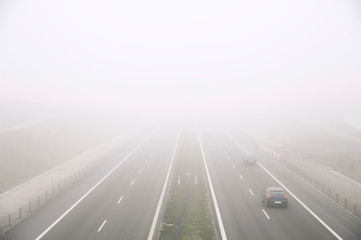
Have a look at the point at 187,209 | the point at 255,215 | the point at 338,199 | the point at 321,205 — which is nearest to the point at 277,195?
the point at 255,215

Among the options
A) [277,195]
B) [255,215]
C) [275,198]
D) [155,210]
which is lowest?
[155,210]

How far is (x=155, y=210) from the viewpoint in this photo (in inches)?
995

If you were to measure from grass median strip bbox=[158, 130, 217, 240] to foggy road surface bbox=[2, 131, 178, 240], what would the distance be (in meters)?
1.41

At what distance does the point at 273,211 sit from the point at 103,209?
46.9ft

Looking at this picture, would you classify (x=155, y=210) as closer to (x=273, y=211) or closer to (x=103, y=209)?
(x=103, y=209)

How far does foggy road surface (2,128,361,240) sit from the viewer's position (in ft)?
66.6

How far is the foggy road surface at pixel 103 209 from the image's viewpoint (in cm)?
2073

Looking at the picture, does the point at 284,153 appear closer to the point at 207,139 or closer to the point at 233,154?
the point at 233,154

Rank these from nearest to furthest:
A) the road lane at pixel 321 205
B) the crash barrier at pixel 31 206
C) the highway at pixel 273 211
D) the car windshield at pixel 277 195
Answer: the highway at pixel 273 211 → the road lane at pixel 321 205 → the crash barrier at pixel 31 206 → the car windshield at pixel 277 195

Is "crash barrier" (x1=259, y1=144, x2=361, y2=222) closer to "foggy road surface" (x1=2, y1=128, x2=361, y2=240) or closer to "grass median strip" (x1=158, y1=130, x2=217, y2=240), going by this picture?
"foggy road surface" (x1=2, y1=128, x2=361, y2=240)

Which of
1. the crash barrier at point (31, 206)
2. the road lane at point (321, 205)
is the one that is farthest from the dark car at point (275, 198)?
the crash barrier at point (31, 206)

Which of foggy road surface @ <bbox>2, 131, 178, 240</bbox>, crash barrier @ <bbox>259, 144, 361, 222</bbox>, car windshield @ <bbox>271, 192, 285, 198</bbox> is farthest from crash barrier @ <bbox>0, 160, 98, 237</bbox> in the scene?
crash barrier @ <bbox>259, 144, 361, 222</bbox>

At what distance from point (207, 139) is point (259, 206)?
52210 mm

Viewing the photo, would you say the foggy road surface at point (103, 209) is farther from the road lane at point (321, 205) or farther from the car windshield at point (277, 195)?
the road lane at point (321, 205)
